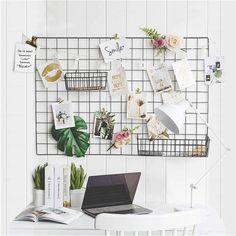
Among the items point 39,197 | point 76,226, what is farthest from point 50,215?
point 39,197

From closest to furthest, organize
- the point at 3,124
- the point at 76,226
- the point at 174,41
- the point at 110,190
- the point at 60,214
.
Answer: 1. the point at 3,124
2. the point at 76,226
3. the point at 60,214
4. the point at 110,190
5. the point at 174,41

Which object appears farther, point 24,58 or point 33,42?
point 33,42

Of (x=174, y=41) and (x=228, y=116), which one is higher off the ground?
(x=174, y=41)

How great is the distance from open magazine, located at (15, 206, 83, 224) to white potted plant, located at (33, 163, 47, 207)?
85 millimetres

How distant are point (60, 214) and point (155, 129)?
2.21 feet

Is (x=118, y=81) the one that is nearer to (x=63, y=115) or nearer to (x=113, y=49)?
(x=113, y=49)

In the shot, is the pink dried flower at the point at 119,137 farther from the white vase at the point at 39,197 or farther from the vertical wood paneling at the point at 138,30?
the white vase at the point at 39,197

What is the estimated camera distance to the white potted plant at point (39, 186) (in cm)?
248

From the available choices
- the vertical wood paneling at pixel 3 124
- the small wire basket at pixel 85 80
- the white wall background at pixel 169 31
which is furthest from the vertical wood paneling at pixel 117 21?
the vertical wood paneling at pixel 3 124

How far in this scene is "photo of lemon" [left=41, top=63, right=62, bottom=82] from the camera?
257 cm

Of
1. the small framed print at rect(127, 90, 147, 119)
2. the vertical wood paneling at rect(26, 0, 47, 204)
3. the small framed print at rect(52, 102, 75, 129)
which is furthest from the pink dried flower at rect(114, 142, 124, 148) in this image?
the vertical wood paneling at rect(26, 0, 47, 204)

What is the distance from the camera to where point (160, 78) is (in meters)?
2.53

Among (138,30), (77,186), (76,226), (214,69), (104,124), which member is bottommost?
(76,226)

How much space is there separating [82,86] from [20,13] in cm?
51
